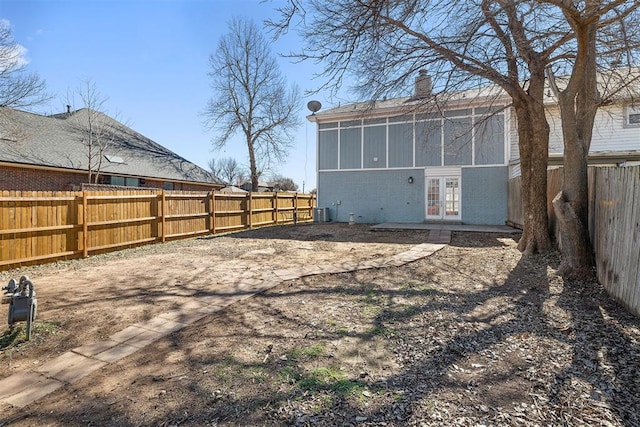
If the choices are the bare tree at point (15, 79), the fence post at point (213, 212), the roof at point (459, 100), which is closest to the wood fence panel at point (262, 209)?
the fence post at point (213, 212)

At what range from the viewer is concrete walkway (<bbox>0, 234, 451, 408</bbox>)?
222 centimetres

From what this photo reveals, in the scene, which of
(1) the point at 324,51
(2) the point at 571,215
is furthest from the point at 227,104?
(2) the point at 571,215

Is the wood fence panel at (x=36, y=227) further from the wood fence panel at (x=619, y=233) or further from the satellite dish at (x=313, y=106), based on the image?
the satellite dish at (x=313, y=106)

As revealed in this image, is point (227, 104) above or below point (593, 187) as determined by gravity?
above

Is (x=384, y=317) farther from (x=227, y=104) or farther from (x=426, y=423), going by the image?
(x=227, y=104)

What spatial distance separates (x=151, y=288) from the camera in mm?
4570

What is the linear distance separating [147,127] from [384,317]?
20354 millimetres

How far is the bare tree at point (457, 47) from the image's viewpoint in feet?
17.0

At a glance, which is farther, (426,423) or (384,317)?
(384,317)

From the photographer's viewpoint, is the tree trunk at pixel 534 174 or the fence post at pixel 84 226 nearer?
the tree trunk at pixel 534 174

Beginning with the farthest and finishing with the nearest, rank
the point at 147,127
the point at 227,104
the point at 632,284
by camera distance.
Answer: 1. the point at 227,104
2. the point at 147,127
3. the point at 632,284

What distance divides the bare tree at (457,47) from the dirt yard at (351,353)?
2978mm

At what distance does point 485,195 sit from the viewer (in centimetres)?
1323

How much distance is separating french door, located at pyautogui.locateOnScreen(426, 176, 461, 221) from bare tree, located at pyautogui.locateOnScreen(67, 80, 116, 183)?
14.4m
